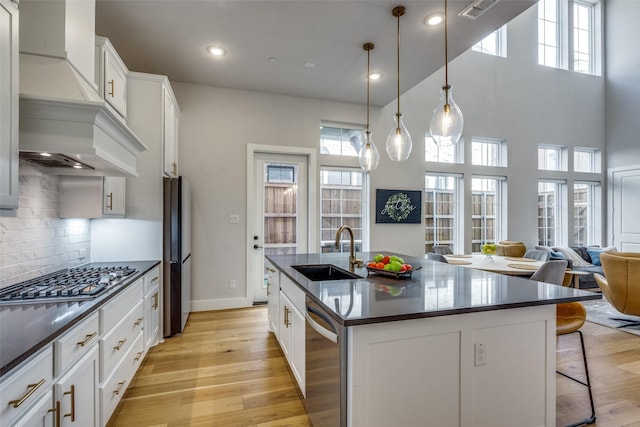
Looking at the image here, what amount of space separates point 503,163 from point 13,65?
21.4 ft

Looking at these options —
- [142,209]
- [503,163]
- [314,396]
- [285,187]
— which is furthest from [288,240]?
[503,163]

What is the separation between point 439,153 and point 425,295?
4.38 m

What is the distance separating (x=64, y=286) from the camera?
1689mm

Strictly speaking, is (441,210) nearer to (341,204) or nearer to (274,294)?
(341,204)

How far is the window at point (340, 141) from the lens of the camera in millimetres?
4633

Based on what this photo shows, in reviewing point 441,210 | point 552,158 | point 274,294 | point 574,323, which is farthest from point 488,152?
point 274,294

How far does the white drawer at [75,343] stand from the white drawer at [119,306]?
0.09 m

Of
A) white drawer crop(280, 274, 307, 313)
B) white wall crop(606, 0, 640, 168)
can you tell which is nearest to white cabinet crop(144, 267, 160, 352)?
white drawer crop(280, 274, 307, 313)

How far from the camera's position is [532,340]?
1.52 metres

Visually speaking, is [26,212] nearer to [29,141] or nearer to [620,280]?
[29,141]

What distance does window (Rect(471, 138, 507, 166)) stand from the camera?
5.62 metres

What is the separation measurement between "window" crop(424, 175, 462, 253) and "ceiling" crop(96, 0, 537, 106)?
2.07 meters

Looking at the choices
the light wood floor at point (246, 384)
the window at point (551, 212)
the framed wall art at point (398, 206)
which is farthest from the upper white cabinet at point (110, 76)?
the window at point (551, 212)

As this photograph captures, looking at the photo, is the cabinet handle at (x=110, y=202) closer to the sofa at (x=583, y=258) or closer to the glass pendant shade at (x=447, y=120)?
the glass pendant shade at (x=447, y=120)
